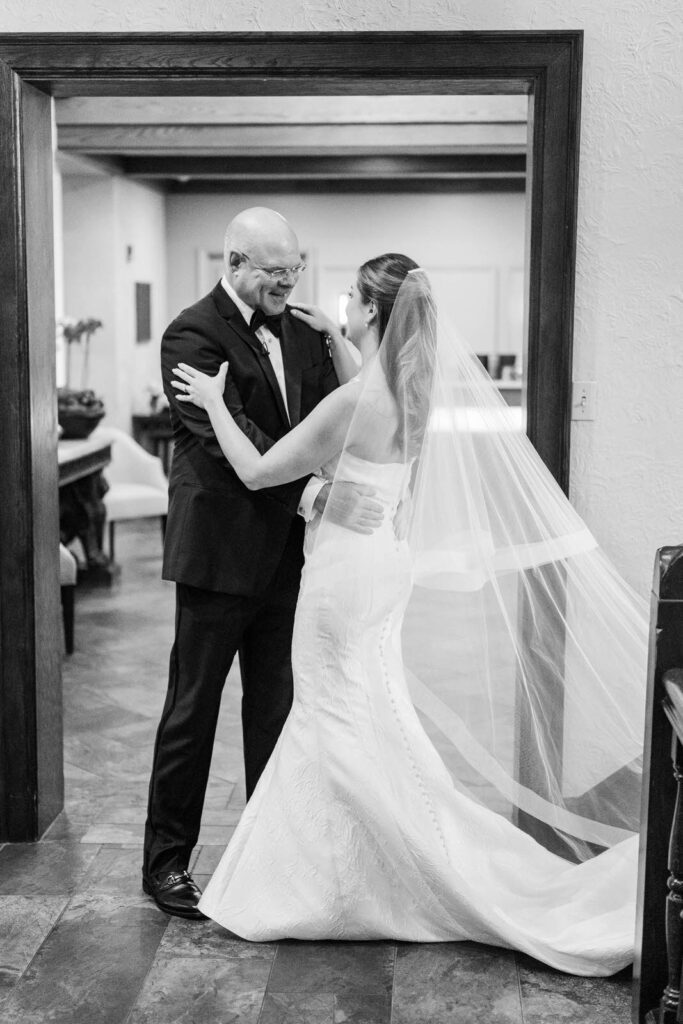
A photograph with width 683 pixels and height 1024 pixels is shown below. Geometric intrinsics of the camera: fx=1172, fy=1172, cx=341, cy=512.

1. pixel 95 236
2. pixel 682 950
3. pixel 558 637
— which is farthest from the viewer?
pixel 95 236

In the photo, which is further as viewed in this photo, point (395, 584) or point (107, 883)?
point (107, 883)

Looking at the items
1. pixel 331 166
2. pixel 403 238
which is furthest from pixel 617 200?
pixel 403 238

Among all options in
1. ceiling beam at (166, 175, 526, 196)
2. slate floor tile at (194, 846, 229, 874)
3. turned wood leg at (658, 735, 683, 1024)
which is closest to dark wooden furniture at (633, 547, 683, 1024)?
turned wood leg at (658, 735, 683, 1024)

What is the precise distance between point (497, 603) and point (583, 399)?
0.67 meters

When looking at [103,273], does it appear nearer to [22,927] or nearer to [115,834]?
[115,834]

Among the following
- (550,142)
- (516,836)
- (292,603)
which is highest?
(550,142)

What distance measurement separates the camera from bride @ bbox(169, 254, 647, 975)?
2594 mm

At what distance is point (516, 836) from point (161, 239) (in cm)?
944

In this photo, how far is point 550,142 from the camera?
2900 millimetres

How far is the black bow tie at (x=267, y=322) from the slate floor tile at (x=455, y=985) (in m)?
1.48

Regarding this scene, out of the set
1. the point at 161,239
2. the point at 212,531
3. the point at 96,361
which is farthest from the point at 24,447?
the point at 161,239

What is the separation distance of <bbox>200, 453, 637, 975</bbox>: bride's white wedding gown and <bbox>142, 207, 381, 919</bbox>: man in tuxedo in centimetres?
14

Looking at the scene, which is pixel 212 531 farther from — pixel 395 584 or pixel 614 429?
pixel 614 429

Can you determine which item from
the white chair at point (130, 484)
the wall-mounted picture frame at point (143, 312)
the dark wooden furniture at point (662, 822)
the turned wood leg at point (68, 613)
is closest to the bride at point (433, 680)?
the dark wooden furniture at point (662, 822)
